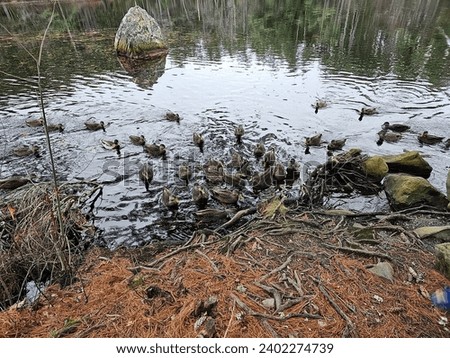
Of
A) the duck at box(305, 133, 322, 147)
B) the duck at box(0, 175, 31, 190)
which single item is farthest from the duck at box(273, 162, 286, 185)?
the duck at box(0, 175, 31, 190)

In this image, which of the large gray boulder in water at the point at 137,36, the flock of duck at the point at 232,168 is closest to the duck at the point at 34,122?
the flock of duck at the point at 232,168

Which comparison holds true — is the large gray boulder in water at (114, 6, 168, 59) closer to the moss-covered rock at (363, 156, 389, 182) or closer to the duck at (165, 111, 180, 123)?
the duck at (165, 111, 180, 123)

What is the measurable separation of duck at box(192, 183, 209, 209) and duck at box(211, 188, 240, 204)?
229 mm

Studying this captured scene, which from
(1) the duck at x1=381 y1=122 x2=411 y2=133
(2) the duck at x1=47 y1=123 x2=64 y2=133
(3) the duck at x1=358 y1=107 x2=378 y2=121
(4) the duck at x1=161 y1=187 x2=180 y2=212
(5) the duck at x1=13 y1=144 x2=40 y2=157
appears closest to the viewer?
(4) the duck at x1=161 y1=187 x2=180 y2=212

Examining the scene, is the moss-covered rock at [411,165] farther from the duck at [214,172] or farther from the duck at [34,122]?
the duck at [34,122]

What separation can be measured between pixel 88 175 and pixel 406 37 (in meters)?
22.3

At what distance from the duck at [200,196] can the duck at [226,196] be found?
0.23m

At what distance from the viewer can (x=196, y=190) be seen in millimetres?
7309

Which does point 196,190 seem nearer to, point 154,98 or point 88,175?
point 88,175

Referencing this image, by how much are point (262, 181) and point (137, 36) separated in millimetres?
15832

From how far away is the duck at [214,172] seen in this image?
8008mm

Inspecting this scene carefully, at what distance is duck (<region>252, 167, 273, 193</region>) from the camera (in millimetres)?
7914

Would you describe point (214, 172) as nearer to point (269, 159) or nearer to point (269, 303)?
point (269, 159)
